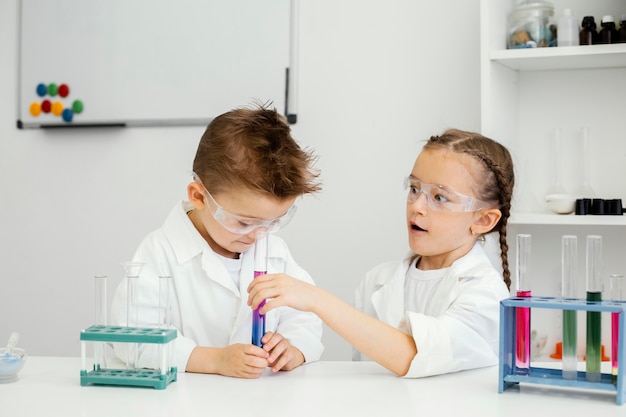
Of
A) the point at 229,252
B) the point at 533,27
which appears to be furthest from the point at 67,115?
the point at 533,27

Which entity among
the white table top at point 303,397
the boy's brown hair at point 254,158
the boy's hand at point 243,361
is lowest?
the white table top at point 303,397

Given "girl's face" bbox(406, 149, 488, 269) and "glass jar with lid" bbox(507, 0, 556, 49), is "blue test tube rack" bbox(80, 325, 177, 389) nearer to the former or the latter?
"girl's face" bbox(406, 149, 488, 269)

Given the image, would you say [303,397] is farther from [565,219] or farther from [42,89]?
[42,89]

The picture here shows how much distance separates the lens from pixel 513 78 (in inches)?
95.3

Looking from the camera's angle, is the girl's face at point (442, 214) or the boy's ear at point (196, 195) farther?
the girl's face at point (442, 214)

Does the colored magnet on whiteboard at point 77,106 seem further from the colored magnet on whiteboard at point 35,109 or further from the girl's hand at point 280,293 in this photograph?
the girl's hand at point 280,293

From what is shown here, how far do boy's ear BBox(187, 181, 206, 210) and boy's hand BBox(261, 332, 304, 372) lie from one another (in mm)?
337

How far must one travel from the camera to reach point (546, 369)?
1342mm

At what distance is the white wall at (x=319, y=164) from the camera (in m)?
2.57

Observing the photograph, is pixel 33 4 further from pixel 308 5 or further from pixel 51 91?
pixel 308 5

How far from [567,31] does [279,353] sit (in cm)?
131

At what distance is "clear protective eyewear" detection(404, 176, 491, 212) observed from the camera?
174cm

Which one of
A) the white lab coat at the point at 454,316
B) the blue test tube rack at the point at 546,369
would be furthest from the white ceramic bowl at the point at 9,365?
the blue test tube rack at the point at 546,369

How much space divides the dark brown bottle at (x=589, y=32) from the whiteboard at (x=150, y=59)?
0.93 metres
